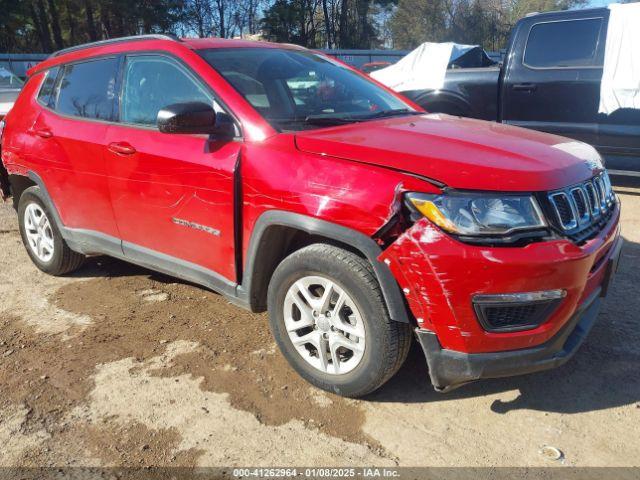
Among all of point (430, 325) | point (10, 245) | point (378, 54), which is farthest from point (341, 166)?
point (378, 54)

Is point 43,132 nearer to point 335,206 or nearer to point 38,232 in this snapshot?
point 38,232

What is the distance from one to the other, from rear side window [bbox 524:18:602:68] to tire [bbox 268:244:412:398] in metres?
5.14

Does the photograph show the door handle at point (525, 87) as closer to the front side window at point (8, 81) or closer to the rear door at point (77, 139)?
the rear door at point (77, 139)

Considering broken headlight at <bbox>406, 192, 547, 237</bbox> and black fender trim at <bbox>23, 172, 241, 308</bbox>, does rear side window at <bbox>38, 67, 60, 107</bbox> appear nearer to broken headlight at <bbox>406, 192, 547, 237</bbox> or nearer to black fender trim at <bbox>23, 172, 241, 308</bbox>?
black fender trim at <bbox>23, 172, 241, 308</bbox>

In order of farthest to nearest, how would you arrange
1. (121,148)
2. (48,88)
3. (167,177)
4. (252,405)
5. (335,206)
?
(48,88) < (121,148) < (167,177) < (252,405) < (335,206)

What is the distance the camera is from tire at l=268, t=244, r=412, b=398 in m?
2.51

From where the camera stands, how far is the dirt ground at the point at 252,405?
8.09 ft

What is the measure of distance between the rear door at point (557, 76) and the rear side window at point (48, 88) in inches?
194

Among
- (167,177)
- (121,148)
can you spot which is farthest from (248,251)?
(121,148)

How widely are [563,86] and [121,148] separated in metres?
5.07

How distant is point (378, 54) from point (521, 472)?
94.4 feet

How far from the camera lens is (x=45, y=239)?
4621 millimetres

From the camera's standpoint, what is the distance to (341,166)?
2533 mm

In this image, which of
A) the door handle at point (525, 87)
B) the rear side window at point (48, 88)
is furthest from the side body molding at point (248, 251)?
the door handle at point (525, 87)
